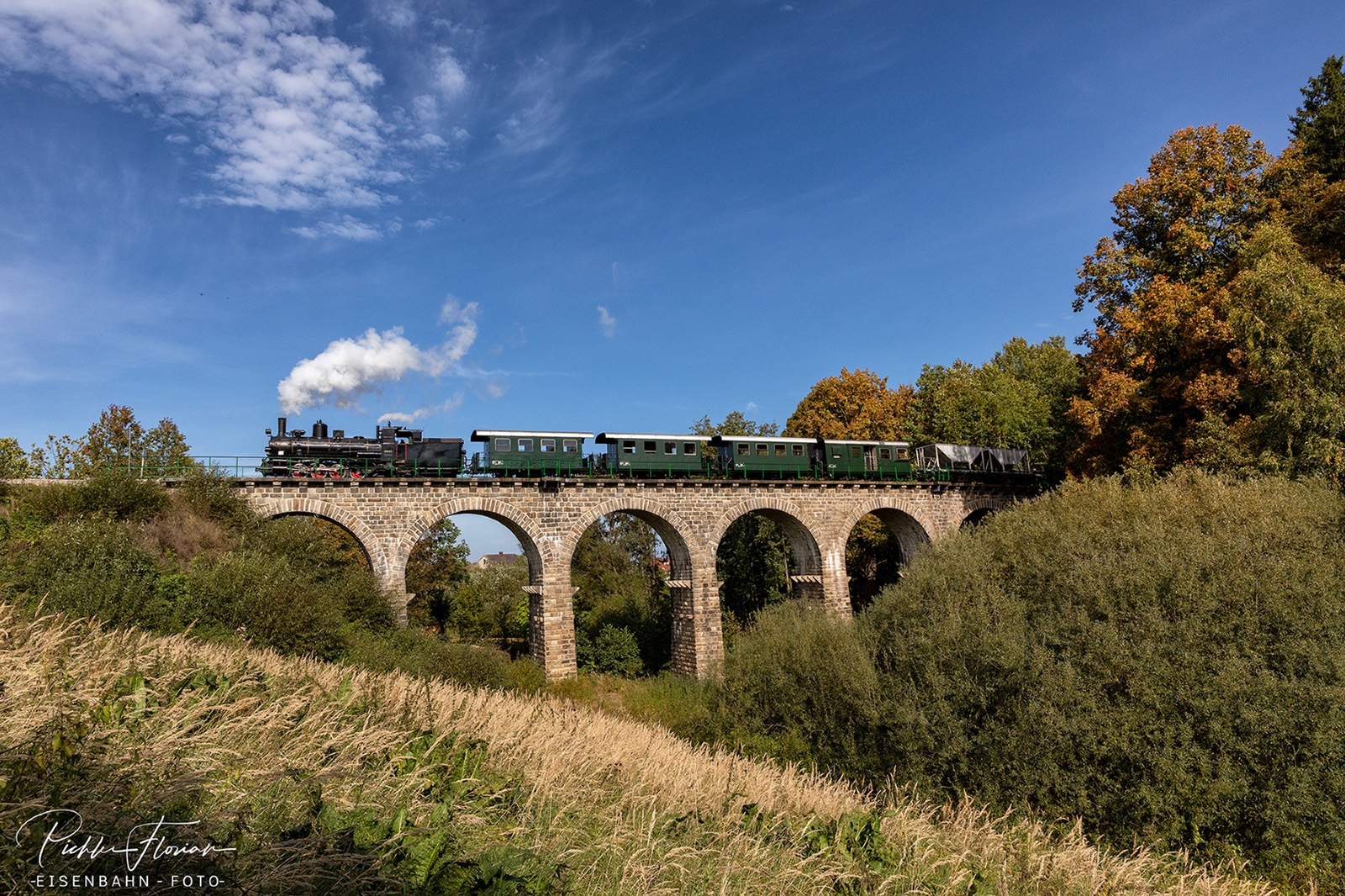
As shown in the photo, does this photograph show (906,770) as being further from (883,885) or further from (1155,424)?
(1155,424)

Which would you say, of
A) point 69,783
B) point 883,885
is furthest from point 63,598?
point 883,885

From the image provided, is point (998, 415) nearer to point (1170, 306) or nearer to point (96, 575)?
point (1170, 306)

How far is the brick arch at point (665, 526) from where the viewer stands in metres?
23.8

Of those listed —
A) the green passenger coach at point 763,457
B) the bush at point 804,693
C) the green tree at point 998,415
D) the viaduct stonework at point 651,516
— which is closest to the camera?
the bush at point 804,693

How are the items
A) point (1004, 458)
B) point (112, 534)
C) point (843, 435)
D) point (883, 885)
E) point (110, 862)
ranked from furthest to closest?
point (843, 435) < point (1004, 458) < point (112, 534) < point (883, 885) < point (110, 862)

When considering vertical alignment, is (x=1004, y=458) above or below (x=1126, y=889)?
above

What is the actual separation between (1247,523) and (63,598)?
2577 centimetres

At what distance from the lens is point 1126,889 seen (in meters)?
7.82

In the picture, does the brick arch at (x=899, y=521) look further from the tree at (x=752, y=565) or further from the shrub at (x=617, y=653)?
the shrub at (x=617, y=653)

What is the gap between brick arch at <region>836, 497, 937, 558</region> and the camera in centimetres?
2769

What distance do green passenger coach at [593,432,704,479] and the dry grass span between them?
52.0ft

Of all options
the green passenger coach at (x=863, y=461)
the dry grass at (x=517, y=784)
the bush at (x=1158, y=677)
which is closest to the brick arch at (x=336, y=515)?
the dry grass at (x=517, y=784)

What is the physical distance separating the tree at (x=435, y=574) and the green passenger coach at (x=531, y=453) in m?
15.4

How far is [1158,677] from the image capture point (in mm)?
13500
